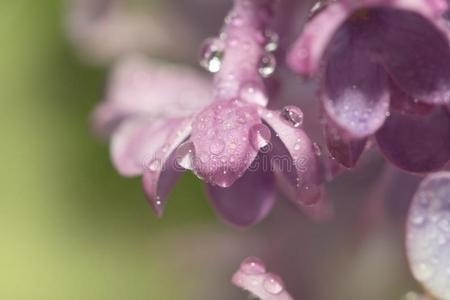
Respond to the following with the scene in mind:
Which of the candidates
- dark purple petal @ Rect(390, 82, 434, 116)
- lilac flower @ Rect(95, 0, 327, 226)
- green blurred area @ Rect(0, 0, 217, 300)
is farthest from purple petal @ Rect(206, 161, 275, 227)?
green blurred area @ Rect(0, 0, 217, 300)

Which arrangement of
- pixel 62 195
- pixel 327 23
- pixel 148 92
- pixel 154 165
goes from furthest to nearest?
1. pixel 62 195
2. pixel 148 92
3. pixel 154 165
4. pixel 327 23

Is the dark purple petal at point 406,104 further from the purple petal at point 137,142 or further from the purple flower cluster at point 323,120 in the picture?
the purple petal at point 137,142

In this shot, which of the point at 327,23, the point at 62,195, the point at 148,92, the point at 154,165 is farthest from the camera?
the point at 62,195

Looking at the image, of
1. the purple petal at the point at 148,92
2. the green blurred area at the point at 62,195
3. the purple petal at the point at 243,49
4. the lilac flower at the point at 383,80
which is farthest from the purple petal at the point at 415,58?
the green blurred area at the point at 62,195

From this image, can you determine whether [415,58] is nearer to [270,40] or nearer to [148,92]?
[270,40]

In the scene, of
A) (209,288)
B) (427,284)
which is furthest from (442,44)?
(209,288)

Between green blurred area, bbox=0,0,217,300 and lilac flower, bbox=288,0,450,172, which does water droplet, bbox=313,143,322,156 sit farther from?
green blurred area, bbox=0,0,217,300

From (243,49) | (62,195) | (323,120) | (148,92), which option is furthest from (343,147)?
(62,195)

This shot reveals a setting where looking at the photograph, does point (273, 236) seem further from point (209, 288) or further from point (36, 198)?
point (36, 198)
